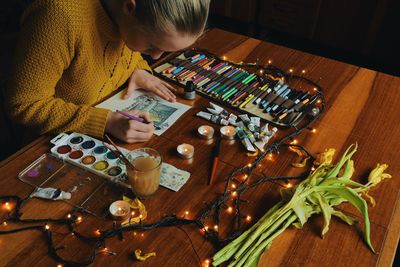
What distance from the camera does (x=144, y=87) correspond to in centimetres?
129

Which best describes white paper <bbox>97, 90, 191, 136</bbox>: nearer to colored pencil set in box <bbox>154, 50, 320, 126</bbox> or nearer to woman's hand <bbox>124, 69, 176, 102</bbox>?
woman's hand <bbox>124, 69, 176, 102</bbox>

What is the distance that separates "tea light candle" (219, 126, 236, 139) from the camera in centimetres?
111

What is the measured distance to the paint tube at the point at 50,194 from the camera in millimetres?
879

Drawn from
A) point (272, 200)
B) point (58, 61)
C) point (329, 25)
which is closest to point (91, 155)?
point (58, 61)

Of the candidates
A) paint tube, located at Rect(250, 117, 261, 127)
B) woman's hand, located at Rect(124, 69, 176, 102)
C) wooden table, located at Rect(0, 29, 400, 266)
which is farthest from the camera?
woman's hand, located at Rect(124, 69, 176, 102)

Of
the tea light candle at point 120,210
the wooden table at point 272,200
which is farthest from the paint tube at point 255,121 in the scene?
the tea light candle at point 120,210

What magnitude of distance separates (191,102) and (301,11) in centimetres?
219

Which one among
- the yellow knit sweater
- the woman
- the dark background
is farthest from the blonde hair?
the dark background

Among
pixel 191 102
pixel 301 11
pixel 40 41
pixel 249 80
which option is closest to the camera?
pixel 40 41

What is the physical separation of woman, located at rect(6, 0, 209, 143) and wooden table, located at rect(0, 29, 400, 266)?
8 cm

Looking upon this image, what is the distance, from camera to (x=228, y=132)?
112 centimetres

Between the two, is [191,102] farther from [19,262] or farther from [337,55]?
[337,55]

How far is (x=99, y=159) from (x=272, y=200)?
1.51 feet

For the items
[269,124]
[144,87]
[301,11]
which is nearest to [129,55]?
[144,87]
